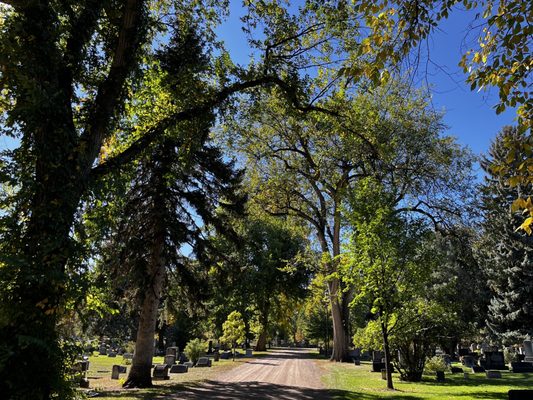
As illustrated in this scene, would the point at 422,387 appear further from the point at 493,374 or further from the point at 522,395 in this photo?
the point at 522,395

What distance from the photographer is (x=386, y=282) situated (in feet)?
51.9

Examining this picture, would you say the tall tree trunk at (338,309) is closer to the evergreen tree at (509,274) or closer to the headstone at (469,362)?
the headstone at (469,362)

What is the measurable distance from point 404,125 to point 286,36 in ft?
47.3

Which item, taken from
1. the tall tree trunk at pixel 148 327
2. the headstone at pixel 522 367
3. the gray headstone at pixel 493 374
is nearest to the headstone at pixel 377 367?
the gray headstone at pixel 493 374

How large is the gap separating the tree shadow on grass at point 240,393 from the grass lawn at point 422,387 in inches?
5.1

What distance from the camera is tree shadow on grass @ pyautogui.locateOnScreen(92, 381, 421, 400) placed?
12.8 metres

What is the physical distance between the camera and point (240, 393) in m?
→ 14.1

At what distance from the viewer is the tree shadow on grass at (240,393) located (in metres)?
12.8

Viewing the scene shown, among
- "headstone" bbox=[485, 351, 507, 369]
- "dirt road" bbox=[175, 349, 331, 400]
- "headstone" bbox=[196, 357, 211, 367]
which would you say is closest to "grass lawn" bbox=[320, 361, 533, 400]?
"dirt road" bbox=[175, 349, 331, 400]

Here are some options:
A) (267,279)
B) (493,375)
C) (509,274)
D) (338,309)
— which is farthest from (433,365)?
(267,279)

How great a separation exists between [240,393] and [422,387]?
7.56 metres

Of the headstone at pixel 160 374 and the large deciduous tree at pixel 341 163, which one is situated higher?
the large deciduous tree at pixel 341 163

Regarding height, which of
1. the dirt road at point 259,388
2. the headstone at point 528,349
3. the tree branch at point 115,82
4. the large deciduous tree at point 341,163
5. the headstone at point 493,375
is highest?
the large deciduous tree at point 341,163

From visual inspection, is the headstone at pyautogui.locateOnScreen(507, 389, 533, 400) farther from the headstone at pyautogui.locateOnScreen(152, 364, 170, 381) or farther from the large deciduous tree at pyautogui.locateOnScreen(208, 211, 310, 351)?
the large deciduous tree at pyautogui.locateOnScreen(208, 211, 310, 351)
